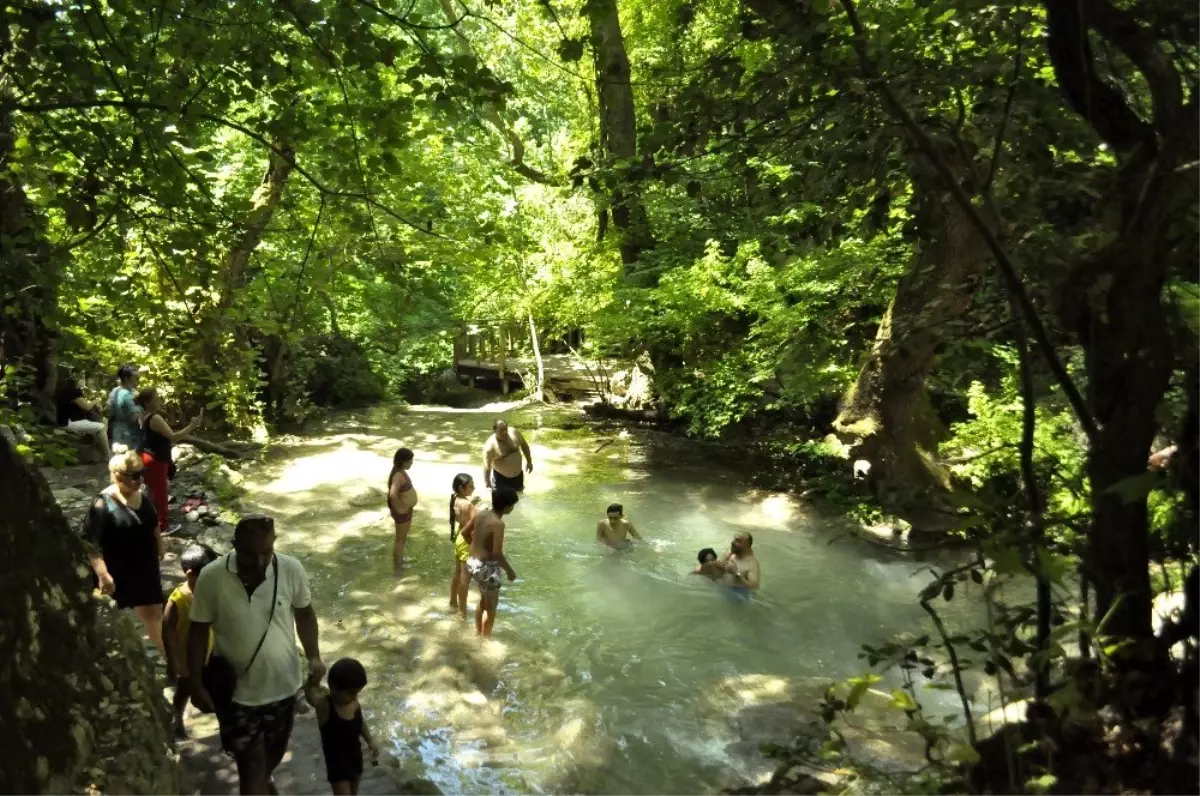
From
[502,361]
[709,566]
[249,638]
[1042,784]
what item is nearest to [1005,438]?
[709,566]

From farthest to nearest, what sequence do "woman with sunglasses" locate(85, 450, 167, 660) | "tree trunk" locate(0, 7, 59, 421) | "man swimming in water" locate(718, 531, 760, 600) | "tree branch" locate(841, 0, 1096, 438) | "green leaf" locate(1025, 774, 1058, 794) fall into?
"man swimming in water" locate(718, 531, 760, 600), "woman with sunglasses" locate(85, 450, 167, 660), "tree trunk" locate(0, 7, 59, 421), "tree branch" locate(841, 0, 1096, 438), "green leaf" locate(1025, 774, 1058, 794)

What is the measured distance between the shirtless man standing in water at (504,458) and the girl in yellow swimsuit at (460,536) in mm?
1641

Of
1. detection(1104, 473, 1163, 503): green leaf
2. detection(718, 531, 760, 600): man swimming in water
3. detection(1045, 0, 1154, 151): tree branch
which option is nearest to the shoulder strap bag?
detection(1104, 473, 1163, 503): green leaf

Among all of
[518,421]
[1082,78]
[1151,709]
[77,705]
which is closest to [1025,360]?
[1082,78]

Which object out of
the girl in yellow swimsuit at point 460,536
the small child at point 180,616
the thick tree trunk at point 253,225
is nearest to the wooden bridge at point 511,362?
the thick tree trunk at point 253,225

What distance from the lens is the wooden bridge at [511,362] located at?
21.9m

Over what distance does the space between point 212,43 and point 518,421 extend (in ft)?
48.0

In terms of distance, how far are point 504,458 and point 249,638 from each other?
19.2 ft

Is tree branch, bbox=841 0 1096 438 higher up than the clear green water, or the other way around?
tree branch, bbox=841 0 1096 438

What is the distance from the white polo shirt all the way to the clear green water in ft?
5.88

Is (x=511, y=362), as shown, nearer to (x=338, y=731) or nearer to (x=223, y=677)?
(x=338, y=731)

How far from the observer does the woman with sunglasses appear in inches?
194

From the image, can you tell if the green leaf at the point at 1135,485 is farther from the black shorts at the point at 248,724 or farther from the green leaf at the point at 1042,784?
the black shorts at the point at 248,724

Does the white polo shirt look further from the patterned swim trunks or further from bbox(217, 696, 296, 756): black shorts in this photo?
the patterned swim trunks
